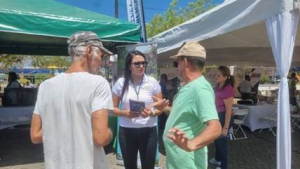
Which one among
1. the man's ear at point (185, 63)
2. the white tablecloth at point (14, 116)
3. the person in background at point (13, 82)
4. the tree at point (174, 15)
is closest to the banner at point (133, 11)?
the white tablecloth at point (14, 116)

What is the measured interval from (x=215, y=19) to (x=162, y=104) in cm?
170

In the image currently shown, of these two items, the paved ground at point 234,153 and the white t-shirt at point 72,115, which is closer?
the white t-shirt at point 72,115

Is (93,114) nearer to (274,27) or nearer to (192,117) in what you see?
(192,117)

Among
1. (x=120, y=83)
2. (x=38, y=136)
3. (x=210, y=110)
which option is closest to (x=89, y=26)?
(x=120, y=83)

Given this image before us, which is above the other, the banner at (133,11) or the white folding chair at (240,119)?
the banner at (133,11)

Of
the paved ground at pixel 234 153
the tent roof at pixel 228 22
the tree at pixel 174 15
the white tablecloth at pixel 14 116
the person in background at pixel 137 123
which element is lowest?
the paved ground at pixel 234 153

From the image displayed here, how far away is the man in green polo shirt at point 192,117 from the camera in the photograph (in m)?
1.78

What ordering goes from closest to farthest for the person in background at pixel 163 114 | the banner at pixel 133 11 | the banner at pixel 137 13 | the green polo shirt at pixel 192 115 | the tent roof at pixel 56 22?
the green polo shirt at pixel 192 115 → the tent roof at pixel 56 22 → the banner at pixel 137 13 → the banner at pixel 133 11 → the person in background at pixel 163 114

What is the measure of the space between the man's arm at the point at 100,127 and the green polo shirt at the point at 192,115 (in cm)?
44

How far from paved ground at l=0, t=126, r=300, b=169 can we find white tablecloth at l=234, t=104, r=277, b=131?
28cm

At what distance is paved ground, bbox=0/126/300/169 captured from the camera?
17.7 feet

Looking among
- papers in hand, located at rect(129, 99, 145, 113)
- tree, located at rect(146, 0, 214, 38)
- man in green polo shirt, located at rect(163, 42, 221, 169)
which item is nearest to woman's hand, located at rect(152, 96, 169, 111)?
papers in hand, located at rect(129, 99, 145, 113)

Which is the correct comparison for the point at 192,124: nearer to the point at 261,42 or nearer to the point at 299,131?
the point at 261,42

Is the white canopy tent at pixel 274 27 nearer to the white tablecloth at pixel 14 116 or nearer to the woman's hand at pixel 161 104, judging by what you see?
the woman's hand at pixel 161 104
